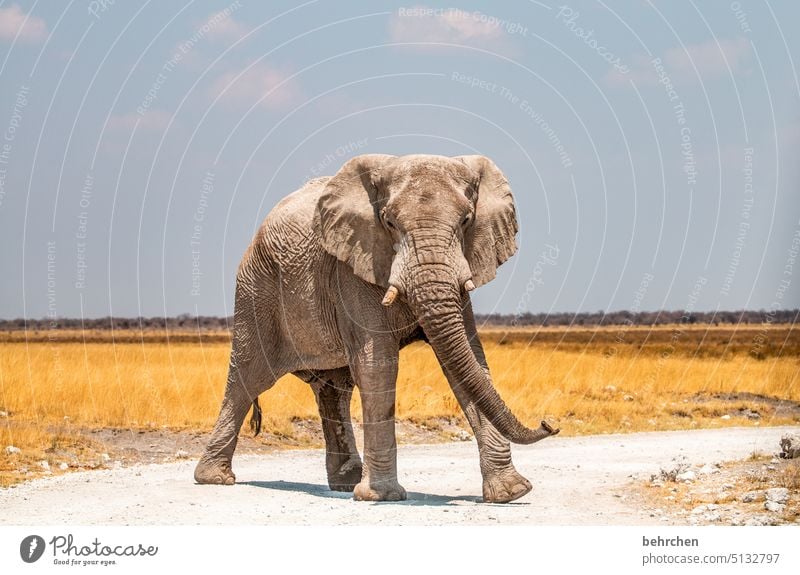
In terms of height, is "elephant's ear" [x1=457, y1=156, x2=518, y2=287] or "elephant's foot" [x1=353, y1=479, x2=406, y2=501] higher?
"elephant's ear" [x1=457, y1=156, x2=518, y2=287]

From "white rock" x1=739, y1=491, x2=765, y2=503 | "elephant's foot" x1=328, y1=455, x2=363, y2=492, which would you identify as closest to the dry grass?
"elephant's foot" x1=328, y1=455, x2=363, y2=492

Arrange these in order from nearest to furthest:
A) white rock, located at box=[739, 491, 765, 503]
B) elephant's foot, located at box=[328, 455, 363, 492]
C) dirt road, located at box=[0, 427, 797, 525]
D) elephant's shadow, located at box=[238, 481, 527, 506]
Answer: dirt road, located at box=[0, 427, 797, 525]
white rock, located at box=[739, 491, 765, 503]
elephant's shadow, located at box=[238, 481, 527, 506]
elephant's foot, located at box=[328, 455, 363, 492]

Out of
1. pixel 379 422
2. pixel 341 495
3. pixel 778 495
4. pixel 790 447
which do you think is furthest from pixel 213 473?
pixel 790 447

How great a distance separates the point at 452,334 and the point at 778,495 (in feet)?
11.2

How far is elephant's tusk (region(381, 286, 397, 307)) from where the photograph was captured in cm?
1234

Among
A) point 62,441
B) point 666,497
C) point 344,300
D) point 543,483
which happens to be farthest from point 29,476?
point 666,497

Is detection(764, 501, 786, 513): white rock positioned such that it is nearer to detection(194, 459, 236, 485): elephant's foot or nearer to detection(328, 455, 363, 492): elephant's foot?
detection(328, 455, 363, 492): elephant's foot

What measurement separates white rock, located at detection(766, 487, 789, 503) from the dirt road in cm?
105

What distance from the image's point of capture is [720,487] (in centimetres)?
1343

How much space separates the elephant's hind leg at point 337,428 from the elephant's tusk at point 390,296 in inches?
→ 130

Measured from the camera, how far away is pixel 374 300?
13438 mm

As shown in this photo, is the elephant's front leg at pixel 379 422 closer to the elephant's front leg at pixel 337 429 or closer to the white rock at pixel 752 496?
the elephant's front leg at pixel 337 429

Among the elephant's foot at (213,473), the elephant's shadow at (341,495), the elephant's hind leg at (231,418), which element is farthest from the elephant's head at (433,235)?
the elephant's foot at (213,473)

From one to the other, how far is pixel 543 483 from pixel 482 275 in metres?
2.95
